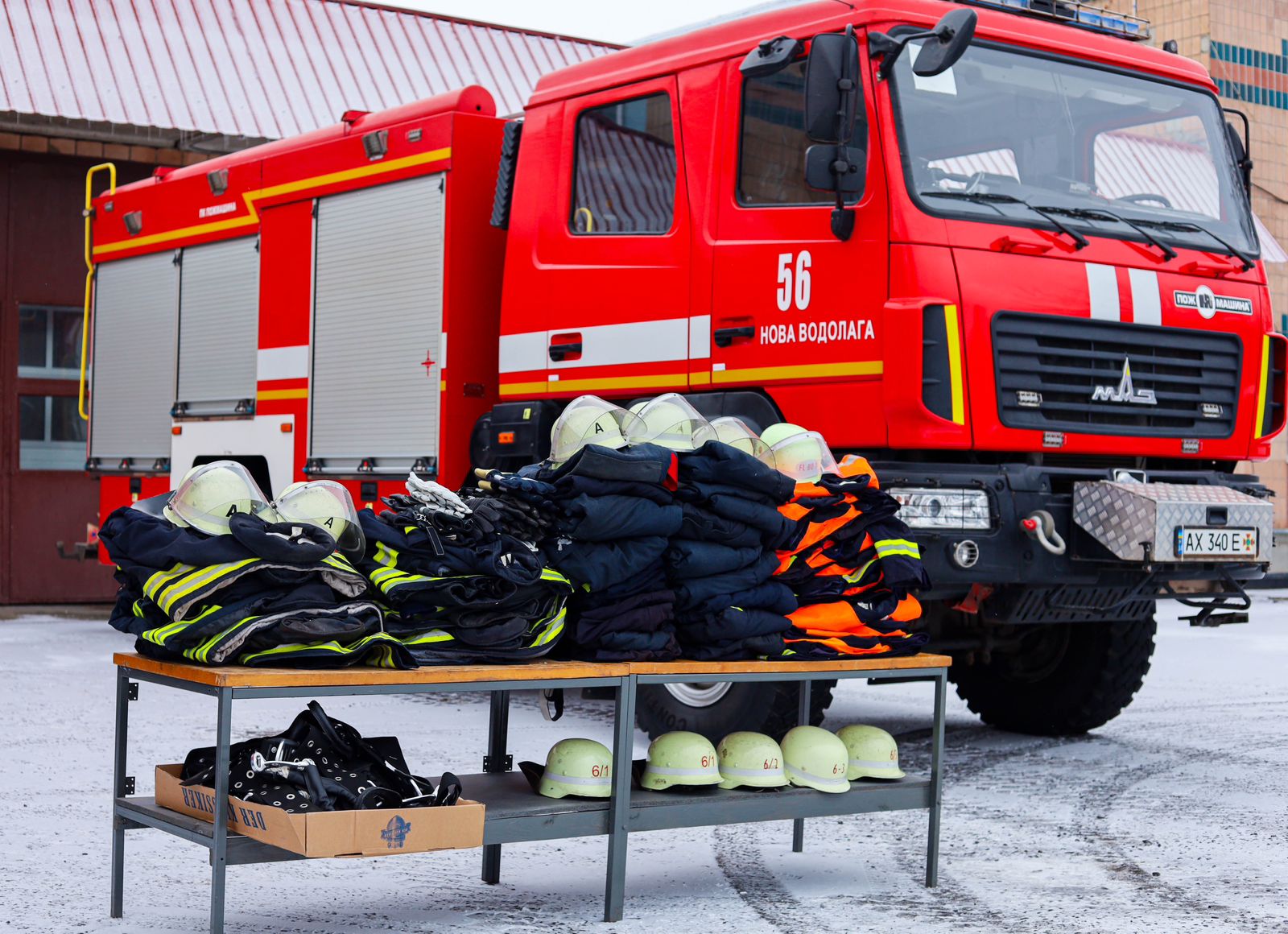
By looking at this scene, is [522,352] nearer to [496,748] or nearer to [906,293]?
[906,293]

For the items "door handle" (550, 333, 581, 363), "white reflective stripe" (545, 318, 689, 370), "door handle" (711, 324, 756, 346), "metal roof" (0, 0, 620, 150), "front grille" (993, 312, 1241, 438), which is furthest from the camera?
"metal roof" (0, 0, 620, 150)

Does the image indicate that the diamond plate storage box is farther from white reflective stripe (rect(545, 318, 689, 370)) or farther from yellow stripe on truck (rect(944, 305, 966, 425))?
white reflective stripe (rect(545, 318, 689, 370))

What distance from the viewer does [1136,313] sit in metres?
7.02

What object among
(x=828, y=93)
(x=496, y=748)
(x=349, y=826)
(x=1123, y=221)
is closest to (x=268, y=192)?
(x=828, y=93)

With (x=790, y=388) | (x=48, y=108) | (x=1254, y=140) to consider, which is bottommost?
(x=790, y=388)

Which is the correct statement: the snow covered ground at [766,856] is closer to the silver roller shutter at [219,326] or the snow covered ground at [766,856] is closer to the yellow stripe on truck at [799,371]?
the yellow stripe on truck at [799,371]

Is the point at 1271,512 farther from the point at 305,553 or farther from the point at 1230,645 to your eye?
the point at 1230,645

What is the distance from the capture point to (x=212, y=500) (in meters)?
4.47

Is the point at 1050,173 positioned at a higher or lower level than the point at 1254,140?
lower

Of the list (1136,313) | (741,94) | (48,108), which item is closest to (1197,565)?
(1136,313)

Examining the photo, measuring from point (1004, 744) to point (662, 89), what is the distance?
3.53 metres

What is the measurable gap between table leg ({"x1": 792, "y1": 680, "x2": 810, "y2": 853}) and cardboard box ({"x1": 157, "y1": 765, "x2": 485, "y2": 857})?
63.2 inches

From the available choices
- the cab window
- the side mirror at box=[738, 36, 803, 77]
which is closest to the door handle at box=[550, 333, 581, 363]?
the cab window

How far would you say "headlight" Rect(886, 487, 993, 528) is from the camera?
6.43 meters
